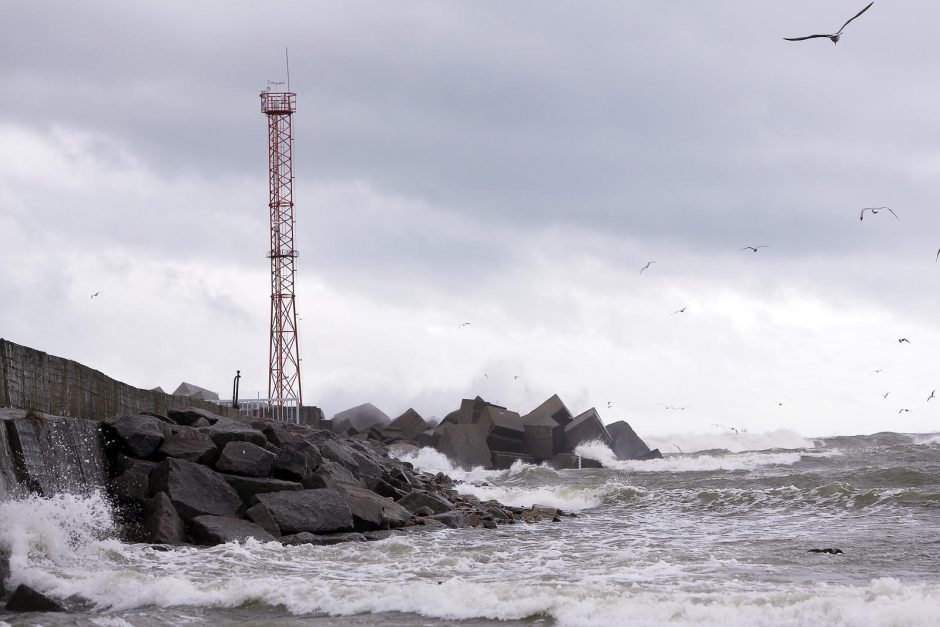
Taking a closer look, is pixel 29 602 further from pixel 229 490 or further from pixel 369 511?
pixel 369 511

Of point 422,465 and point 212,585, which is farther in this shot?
point 422,465

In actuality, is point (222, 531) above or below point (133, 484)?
below

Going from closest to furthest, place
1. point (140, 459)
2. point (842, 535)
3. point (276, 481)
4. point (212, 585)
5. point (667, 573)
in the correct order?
point (212, 585)
point (667, 573)
point (140, 459)
point (276, 481)
point (842, 535)

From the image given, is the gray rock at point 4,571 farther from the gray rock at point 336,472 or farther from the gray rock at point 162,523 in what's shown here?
the gray rock at point 336,472

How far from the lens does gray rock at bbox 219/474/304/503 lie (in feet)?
40.2

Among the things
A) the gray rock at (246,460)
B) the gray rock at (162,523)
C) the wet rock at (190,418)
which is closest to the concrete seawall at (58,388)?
the wet rock at (190,418)

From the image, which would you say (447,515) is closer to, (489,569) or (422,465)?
(489,569)

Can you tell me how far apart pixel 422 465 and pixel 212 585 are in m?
23.8

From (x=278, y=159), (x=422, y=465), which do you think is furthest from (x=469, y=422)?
(x=278, y=159)

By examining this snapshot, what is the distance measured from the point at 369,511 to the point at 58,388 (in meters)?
4.29

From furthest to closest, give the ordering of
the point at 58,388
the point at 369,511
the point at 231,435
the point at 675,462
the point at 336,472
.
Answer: the point at 675,462, the point at 336,472, the point at 369,511, the point at 231,435, the point at 58,388

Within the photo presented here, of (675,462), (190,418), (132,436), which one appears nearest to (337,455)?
(190,418)

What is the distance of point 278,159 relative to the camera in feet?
103

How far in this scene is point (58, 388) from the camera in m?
12.0
